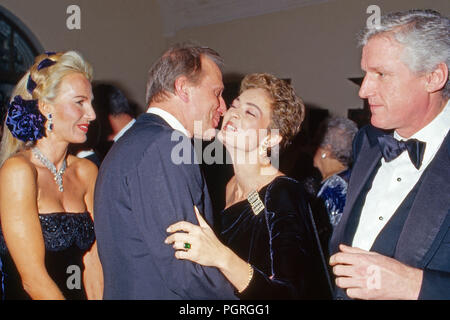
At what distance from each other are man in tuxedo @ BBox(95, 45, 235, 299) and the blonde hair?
0.71m

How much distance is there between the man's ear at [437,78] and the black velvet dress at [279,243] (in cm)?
73

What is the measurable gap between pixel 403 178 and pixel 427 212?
26 centimetres

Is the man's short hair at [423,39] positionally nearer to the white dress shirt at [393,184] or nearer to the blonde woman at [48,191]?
the white dress shirt at [393,184]

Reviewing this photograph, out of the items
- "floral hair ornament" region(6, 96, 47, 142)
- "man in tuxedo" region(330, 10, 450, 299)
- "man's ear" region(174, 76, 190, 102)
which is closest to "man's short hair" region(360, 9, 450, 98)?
"man in tuxedo" region(330, 10, 450, 299)

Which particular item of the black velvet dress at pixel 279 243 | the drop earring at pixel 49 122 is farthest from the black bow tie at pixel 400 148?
the drop earring at pixel 49 122

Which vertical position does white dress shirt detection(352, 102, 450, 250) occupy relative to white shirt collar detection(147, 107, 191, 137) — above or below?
below

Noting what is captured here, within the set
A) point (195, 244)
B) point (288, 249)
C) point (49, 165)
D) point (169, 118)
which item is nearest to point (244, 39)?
point (49, 165)

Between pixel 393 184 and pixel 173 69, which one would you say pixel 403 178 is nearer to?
pixel 393 184

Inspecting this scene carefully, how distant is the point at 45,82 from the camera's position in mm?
2199

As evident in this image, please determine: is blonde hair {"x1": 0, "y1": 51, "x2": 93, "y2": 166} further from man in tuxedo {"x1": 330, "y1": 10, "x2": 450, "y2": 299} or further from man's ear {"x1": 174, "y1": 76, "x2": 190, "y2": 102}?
man in tuxedo {"x1": 330, "y1": 10, "x2": 450, "y2": 299}

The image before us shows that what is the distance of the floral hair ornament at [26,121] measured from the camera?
82.5 inches

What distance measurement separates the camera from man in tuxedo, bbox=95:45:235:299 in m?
1.49

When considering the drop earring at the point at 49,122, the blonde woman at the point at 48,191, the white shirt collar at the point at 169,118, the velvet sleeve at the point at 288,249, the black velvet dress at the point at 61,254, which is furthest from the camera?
the drop earring at the point at 49,122
